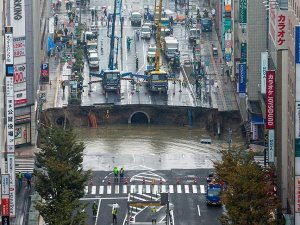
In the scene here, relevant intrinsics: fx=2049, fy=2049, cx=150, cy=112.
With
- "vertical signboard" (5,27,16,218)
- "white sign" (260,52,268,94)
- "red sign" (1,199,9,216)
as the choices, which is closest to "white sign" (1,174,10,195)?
"red sign" (1,199,9,216)

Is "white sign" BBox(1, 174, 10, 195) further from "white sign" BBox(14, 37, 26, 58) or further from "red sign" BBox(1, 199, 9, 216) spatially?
"white sign" BBox(14, 37, 26, 58)

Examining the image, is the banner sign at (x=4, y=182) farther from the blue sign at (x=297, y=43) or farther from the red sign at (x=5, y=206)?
the blue sign at (x=297, y=43)

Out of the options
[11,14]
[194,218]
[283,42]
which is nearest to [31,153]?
[11,14]

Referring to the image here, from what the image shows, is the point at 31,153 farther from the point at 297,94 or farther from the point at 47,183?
the point at 297,94

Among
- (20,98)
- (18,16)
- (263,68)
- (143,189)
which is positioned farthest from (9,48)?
(263,68)

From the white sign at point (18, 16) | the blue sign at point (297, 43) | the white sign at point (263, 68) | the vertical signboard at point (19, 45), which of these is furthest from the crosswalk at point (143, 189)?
the blue sign at point (297, 43)

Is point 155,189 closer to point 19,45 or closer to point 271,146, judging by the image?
point 271,146
